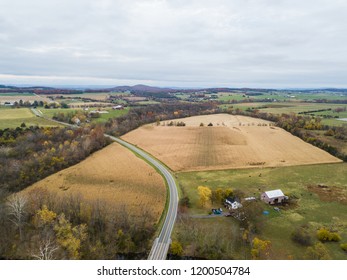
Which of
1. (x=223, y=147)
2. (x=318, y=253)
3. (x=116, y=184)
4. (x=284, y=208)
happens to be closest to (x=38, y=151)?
(x=116, y=184)

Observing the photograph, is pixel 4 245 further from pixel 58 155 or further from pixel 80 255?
pixel 58 155

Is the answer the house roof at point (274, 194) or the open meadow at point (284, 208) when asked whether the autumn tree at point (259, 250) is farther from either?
the house roof at point (274, 194)

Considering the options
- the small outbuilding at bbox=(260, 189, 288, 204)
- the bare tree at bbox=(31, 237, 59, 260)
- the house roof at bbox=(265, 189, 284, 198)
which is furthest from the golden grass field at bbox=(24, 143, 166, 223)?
the house roof at bbox=(265, 189, 284, 198)

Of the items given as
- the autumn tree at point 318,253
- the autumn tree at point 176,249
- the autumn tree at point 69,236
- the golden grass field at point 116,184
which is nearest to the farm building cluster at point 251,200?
the golden grass field at point 116,184

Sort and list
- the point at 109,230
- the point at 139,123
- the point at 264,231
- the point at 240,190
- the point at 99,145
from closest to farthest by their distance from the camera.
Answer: the point at 109,230 → the point at 264,231 → the point at 240,190 → the point at 99,145 → the point at 139,123

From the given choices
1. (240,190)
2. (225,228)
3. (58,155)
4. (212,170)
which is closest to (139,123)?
(58,155)

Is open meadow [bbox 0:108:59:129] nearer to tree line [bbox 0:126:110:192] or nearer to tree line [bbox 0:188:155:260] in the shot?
tree line [bbox 0:126:110:192]
